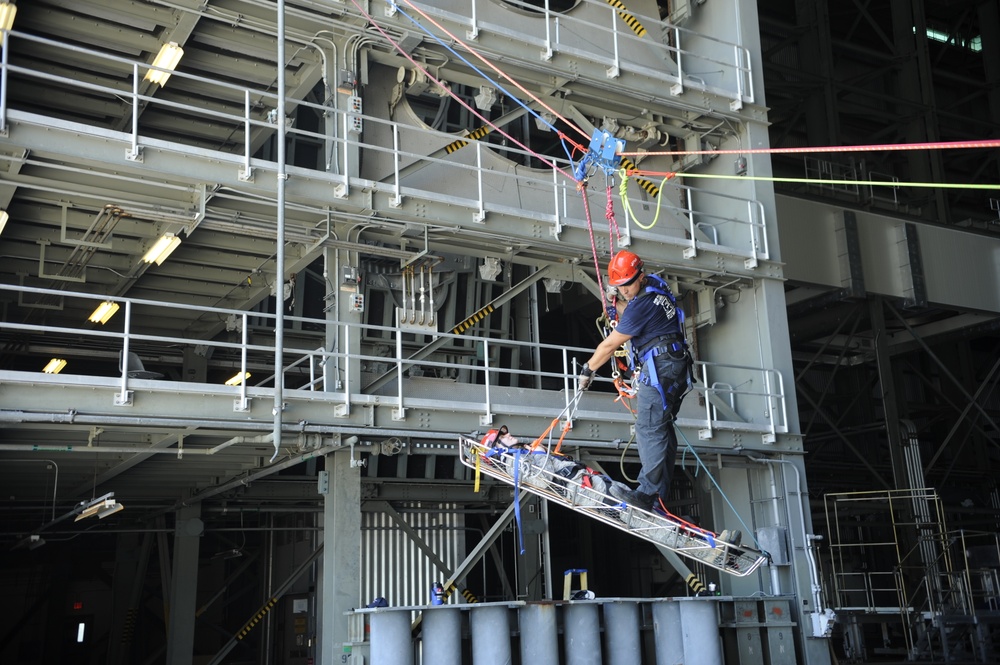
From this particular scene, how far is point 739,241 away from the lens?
1853cm

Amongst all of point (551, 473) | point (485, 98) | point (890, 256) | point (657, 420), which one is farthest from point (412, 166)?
point (890, 256)

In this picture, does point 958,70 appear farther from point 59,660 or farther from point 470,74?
point 59,660

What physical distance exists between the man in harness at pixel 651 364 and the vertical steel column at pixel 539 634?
4.57 m

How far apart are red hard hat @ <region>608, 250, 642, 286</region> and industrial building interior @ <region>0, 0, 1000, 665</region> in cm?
155

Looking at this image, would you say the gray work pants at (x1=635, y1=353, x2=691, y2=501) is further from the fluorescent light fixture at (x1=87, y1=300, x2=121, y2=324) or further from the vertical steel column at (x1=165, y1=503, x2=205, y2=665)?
the vertical steel column at (x1=165, y1=503, x2=205, y2=665)

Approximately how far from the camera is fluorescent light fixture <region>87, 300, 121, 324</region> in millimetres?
15748

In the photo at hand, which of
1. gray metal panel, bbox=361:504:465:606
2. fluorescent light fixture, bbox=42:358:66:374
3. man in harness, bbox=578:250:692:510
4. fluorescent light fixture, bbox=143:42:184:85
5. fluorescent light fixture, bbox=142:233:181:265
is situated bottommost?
gray metal panel, bbox=361:504:465:606

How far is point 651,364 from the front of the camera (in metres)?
8.91

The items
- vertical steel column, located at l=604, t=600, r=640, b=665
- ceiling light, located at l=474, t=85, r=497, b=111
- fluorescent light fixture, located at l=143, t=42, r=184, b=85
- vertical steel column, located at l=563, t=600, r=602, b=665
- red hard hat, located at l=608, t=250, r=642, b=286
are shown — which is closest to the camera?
red hard hat, located at l=608, t=250, r=642, b=286

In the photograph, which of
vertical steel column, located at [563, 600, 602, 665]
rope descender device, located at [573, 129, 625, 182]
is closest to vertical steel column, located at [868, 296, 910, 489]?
vertical steel column, located at [563, 600, 602, 665]

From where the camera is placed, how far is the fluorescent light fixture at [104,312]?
15.7 metres

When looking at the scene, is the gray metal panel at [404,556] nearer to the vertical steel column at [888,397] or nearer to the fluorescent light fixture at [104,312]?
the fluorescent light fixture at [104,312]

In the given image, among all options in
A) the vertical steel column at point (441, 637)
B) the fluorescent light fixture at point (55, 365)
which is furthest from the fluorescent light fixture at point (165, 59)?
the vertical steel column at point (441, 637)

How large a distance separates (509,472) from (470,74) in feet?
29.5
